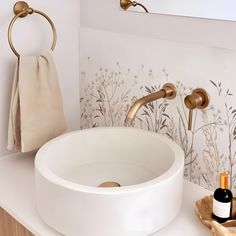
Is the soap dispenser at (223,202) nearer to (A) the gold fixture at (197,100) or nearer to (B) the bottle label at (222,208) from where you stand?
(B) the bottle label at (222,208)

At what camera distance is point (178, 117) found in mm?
1370

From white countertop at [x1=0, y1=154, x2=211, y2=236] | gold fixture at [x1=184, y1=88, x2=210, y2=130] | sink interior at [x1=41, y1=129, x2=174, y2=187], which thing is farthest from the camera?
sink interior at [x1=41, y1=129, x2=174, y2=187]

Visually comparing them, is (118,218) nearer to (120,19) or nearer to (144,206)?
(144,206)

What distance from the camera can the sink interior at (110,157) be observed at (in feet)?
4.46

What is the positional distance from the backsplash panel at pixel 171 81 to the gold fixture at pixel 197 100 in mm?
16

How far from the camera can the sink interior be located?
136 centimetres

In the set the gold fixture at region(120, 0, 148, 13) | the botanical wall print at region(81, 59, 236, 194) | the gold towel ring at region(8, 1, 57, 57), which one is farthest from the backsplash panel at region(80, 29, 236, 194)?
the gold towel ring at region(8, 1, 57, 57)

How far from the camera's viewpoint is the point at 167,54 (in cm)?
134

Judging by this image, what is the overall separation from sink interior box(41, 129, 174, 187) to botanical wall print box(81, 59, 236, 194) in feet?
0.34

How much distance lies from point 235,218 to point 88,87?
80 cm

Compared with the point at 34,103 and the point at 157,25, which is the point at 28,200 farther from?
the point at 157,25

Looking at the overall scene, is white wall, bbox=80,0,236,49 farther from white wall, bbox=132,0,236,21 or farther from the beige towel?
the beige towel

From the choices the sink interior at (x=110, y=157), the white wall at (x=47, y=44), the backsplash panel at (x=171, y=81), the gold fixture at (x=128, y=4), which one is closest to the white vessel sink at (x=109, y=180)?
the sink interior at (x=110, y=157)

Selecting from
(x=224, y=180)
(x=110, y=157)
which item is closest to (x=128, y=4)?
(x=110, y=157)
